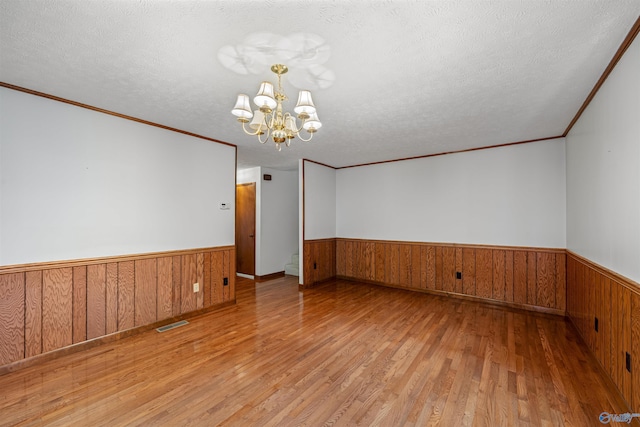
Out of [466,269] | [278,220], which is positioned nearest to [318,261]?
[278,220]

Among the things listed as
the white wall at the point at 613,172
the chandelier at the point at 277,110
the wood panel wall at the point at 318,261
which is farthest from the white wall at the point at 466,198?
the chandelier at the point at 277,110

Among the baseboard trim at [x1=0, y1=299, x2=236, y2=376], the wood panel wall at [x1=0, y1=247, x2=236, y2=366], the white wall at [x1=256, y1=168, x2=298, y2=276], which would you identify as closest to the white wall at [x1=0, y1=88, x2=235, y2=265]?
the wood panel wall at [x1=0, y1=247, x2=236, y2=366]

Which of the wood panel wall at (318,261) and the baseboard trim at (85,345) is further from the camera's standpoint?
the wood panel wall at (318,261)

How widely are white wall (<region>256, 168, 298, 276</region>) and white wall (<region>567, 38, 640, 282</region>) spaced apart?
5.03 metres

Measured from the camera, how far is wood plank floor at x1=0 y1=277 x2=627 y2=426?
→ 178 cm

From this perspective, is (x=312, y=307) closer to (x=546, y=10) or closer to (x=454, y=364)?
(x=454, y=364)

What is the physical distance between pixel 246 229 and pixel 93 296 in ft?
11.2

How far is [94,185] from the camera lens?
9.11 ft

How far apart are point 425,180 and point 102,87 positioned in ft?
15.1

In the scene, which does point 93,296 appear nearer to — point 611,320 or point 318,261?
point 318,261

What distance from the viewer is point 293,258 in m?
6.44

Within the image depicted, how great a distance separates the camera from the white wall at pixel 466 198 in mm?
3830

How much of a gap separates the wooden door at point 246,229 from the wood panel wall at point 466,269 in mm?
1562

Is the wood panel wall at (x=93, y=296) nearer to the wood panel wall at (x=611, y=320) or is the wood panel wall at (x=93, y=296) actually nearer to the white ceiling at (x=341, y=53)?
the white ceiling at (x=341, y=53)
